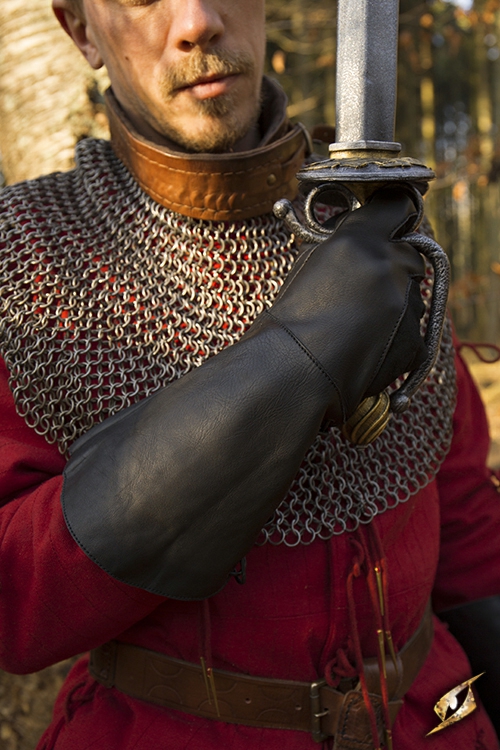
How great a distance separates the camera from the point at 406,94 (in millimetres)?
14234

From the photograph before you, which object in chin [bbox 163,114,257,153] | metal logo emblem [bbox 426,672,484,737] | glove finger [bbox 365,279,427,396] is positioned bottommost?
metal logo emblem [bbox 426,672,484,737]

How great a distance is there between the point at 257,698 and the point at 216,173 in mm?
1111

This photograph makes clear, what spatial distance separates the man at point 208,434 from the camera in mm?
1185

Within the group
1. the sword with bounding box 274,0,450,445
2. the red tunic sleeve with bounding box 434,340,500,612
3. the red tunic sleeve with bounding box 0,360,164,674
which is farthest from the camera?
the red tunic sleeve with bounding box 434,340,500,612

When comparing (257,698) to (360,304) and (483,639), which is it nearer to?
(483,639)

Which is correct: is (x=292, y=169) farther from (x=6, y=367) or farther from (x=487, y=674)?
(x=487, y=674)

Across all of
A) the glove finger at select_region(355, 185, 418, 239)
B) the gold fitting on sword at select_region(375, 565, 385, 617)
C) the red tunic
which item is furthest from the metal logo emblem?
the glove finger at select_region(355, 185, 418, 239)

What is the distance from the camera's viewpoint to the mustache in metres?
1.48

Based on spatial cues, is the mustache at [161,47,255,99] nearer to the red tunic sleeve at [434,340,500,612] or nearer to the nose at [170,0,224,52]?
the nose at [170,0,224,52]

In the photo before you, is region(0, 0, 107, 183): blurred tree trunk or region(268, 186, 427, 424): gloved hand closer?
region(268, 186, 427, 424): gloved hand

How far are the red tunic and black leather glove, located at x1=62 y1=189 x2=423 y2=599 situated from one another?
0.37ft

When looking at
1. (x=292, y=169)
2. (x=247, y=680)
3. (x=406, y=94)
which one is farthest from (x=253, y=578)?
(x=406, y=94)

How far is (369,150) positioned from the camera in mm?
1147

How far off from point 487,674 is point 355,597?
1.84 ft
